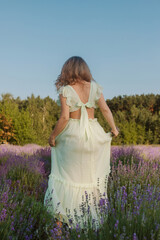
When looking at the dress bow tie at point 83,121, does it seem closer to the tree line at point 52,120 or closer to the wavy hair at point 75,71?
the wavy hair at point 75,71

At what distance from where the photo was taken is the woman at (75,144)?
3066mm

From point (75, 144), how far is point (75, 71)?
0.86m

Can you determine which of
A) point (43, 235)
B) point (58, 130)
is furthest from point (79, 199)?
point (58, 130)

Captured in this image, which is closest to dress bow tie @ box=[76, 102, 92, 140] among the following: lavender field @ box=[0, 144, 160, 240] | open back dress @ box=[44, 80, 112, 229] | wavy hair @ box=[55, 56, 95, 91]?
open back dress @ box=[44, 80, 112, 229]

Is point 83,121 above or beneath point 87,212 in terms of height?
above

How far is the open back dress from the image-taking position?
3070 millimetres

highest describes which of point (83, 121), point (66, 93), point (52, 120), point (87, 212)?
point (66, 93)

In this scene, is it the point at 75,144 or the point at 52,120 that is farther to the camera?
the point at 52,120

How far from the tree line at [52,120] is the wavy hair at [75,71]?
382 inches

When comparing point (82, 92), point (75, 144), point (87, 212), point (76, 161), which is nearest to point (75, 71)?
point (82, 92)

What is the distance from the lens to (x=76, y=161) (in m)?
3.11

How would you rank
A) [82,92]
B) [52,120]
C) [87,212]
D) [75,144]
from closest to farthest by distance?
[87,212], [75,144], [82,92], [52,120]

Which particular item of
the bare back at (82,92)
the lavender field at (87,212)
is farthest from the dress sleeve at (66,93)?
the lavender field at (87,212)

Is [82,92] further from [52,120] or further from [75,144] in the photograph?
[52,120]
